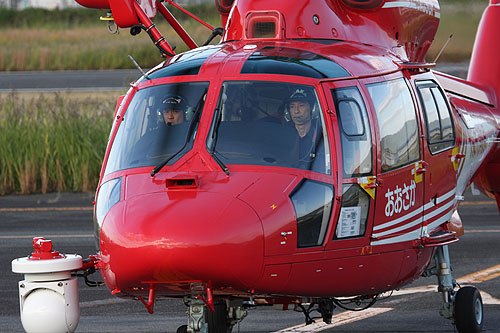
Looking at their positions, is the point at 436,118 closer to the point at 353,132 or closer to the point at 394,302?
the point at 353,132

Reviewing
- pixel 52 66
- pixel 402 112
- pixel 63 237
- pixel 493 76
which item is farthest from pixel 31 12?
pixel 402 112

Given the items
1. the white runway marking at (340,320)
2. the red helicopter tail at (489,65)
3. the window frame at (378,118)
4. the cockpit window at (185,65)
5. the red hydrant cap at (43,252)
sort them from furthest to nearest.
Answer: the red helicopter tail at (489,65) < the white runway marking at (340,320) < the window frame at (378,118) < the cockpit window at (185,65) < the red hydrant cap at (43,252)

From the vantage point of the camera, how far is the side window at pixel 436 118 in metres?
9.29

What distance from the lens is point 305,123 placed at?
7.77 m

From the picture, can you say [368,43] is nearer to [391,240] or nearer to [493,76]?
[391,240]

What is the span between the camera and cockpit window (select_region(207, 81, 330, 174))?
7.56m

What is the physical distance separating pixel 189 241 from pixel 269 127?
127 centimetres

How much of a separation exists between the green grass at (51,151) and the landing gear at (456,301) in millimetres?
10675

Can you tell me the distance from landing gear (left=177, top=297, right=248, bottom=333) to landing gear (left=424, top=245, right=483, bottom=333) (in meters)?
1.95

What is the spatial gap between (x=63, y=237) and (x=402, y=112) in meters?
8.16

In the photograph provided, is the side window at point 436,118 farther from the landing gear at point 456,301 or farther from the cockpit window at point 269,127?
the cockpit window at point 269,127

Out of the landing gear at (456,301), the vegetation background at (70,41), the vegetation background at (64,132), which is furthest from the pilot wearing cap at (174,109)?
the vegetation background at (70,41)

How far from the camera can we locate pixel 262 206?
A: 23.3 ft

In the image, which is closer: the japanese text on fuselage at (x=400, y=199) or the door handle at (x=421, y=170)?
the japanese text on fuselage at (x=400, y=199)
